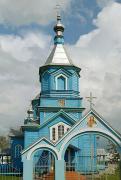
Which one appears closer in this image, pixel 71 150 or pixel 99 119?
pixel 99 119

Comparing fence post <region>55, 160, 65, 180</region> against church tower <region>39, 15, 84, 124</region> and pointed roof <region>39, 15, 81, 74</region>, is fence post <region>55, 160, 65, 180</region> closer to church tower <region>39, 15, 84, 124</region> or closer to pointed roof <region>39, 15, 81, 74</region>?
church tower <region>39, 15, 84, 124</region>

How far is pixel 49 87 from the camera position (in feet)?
103

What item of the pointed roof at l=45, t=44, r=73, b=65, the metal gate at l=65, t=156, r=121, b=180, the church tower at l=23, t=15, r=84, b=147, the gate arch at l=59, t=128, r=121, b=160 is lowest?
the metal gate at l=65, t=156, r=121, b=180

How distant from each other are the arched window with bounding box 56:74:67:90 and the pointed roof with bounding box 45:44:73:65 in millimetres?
1149

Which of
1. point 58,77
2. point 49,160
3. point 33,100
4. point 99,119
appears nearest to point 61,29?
point 58,77

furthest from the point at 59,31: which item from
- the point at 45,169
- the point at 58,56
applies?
the point at 45,169

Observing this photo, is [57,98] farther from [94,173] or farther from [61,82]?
[94,173]

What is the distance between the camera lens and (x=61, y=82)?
31562mm

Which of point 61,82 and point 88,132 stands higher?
point 61,82

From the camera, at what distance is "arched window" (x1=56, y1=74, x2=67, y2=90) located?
1238 inches

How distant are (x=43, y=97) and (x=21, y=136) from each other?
5.04 meters

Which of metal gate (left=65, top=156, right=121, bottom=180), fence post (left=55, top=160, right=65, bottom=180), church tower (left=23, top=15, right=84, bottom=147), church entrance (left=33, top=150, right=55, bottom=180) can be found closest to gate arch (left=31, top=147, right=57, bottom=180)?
church entrance (left=33, top=150, right=55, bottom=180)

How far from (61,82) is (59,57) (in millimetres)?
2155

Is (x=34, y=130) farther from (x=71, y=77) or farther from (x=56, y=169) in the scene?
(x=56, y=169)
